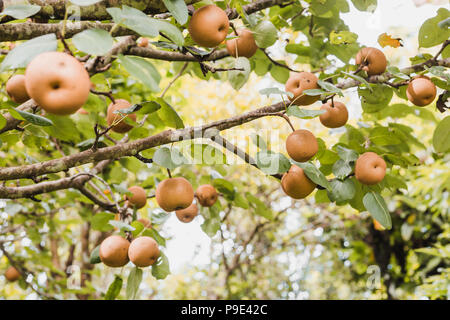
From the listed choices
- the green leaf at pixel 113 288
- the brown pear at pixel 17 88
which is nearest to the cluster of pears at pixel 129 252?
the green leaf at pixel 113 288

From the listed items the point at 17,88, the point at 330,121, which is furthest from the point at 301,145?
the point at 17,88

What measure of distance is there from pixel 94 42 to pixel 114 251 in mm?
703

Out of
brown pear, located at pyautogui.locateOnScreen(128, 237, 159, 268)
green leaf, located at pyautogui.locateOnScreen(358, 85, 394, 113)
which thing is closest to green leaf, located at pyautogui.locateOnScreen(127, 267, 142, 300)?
brown pear, located at pyautogui.locateOnScreen(128, 237, 159, 268)

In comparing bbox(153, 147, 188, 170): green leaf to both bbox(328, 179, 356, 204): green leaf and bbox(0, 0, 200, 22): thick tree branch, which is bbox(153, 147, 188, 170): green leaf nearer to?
bbox(0, 0, 200, 22): thick tree branch

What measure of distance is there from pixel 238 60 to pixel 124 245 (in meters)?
0.66

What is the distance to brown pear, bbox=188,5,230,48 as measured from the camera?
841 millimetres

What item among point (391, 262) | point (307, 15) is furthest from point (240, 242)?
point (307, 15)

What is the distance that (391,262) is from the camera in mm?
4234

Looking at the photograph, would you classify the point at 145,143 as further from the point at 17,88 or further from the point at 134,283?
the point at 134,283

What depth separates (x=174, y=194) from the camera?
1127 mm

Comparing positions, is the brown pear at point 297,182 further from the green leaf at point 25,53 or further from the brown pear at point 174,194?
the green leaf at point 25,53

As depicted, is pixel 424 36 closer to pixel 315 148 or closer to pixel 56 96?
pixel 315 148

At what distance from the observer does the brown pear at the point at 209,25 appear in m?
0.84

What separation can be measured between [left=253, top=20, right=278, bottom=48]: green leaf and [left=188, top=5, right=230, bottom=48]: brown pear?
13.9 inches
